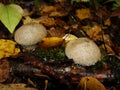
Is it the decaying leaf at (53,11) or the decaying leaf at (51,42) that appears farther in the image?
the decaying leaf at (53,11)

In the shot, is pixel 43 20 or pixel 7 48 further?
pixel 43 20

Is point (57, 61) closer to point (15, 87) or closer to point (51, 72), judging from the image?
point (51, 72)

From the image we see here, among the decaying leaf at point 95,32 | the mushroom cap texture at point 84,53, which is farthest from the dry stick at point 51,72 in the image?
the decaying leaf at point 95,32

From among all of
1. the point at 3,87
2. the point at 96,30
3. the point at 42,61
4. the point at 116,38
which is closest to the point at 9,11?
the point at 42,61

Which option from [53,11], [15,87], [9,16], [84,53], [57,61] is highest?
[9,16]

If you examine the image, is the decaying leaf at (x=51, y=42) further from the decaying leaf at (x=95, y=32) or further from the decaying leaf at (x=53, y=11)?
the decaying leaf at (x=53, y=11)

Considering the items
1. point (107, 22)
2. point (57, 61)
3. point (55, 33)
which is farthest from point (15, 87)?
point (107, 22)

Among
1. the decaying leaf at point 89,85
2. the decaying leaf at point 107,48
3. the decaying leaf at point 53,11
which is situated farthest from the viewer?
the decaying leaf at point 53,11
